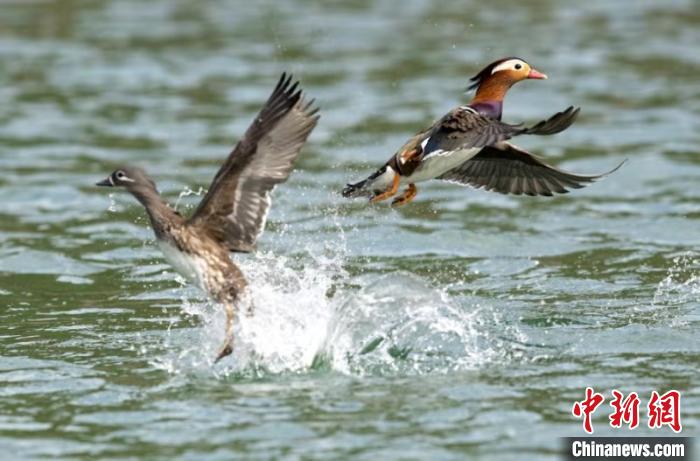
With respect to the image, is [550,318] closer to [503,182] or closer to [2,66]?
[503,182]

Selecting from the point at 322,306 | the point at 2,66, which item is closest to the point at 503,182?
the point at 322,306

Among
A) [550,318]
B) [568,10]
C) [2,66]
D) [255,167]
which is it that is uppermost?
[568,10]

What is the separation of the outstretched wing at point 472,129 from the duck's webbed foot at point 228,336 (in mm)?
1759

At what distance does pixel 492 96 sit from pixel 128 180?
9.56 ft

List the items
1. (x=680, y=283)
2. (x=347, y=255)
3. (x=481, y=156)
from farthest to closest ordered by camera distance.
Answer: (x=347, y=255), (x=680, y=283), (x=481, y=156)

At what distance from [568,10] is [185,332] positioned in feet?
53.6

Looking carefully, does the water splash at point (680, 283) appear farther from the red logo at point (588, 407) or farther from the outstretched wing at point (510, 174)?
the red logo at point (588, 407)

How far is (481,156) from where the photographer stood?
10516 millimetres

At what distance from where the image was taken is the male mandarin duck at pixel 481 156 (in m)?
9.25

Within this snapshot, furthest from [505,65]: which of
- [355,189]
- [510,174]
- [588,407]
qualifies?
[588,407]

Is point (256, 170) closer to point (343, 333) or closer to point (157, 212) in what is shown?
point (157, 212)

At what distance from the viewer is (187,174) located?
49.0 feet

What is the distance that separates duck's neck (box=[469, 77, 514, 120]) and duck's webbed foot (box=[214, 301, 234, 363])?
2522 millimetres

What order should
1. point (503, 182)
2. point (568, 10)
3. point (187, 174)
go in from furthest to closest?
point (568, 10) → point (187, 174) → point (503, 182)
